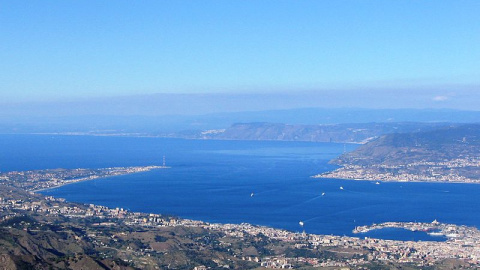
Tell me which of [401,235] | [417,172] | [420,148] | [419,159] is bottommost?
[417,172]

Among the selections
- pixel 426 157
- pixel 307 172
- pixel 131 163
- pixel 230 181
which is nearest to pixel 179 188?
pixel 230 181

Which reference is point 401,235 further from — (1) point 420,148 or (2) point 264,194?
(1) point 420,148

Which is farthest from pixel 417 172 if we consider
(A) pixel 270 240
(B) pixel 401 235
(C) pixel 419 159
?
(A) pixel 270 240

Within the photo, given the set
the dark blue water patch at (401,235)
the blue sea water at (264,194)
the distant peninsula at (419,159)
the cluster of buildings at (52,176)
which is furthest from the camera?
the distant peninsula at (419,159)

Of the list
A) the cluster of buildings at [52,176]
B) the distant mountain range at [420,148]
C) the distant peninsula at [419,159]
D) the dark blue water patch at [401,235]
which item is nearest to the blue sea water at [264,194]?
the dark blue water patch at [401,235]

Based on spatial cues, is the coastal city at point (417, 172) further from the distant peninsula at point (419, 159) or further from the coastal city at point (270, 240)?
the coastal city at point (270, 240)

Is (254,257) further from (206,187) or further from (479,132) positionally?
(479,132)

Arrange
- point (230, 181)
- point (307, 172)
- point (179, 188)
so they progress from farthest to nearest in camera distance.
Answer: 1. point (307, 172)
2. point (230, 181)
3. point (179, 188)
